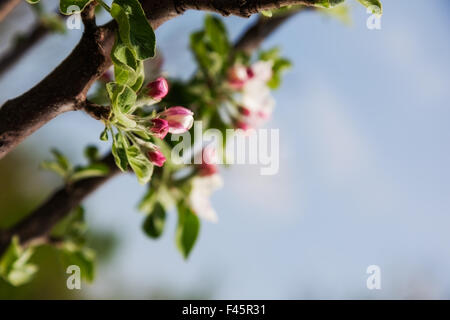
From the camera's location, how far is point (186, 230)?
114 centimetres

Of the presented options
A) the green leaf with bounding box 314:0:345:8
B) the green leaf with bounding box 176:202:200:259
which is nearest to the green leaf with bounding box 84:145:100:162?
the green leaf with bounding box 176:202:200:259

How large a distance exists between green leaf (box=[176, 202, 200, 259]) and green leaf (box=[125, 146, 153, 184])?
554mm

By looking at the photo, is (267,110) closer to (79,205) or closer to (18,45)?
(79,205)

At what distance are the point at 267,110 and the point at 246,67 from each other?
0.43ft

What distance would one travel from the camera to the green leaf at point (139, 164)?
0.59 metres

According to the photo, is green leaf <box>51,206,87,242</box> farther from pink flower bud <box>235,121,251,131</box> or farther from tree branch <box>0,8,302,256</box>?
pink flower bud <box>235,121,251,131</box>

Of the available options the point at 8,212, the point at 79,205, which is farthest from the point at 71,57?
the point at 8,212

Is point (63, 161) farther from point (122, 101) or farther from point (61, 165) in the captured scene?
point (122, 101)

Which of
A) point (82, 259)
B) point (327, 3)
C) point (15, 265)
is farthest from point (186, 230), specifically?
point (327, 3)

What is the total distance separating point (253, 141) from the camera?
1.22m

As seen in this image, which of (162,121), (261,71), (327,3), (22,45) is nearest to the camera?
(327,3)

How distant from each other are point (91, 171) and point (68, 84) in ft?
1.78

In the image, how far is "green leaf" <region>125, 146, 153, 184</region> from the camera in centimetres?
59

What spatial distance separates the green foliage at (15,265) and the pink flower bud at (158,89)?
1.92 ft
